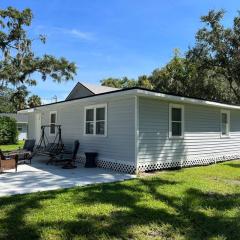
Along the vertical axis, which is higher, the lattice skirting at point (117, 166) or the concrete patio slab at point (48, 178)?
the lattice skirting at point (117, 166)

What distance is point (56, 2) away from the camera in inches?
486

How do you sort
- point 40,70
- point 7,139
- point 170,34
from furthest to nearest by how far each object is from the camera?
point 7,139 → point 40,70 → point 170,34

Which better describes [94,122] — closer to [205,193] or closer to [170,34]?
[205,193]

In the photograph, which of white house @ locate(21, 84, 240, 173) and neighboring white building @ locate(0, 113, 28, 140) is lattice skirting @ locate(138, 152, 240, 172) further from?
neighboring white building @ locate(0, 113, 28, 140)

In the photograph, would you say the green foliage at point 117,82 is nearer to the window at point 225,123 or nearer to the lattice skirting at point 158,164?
the window at point 225,123

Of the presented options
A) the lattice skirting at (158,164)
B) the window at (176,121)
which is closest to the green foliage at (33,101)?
the lattice skirting at (158,164)

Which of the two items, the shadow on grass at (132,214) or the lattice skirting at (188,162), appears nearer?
the shadow on grass at (132,214)

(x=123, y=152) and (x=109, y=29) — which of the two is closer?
(x=123, y=152)

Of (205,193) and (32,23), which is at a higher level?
(32,23)

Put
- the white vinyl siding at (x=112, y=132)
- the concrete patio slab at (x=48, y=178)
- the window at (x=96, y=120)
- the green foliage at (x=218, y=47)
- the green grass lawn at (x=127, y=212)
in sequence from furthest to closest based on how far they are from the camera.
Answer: the green foliage at (x=218, y=47), the window at (x=96, y=120), the white vinyl siding at (x=112, y=132), the concrete patio slab at (x=48, y=178), the green grass lawn at (x=127, y=212)

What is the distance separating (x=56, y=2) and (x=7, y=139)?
780 inches

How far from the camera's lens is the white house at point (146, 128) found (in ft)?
35.6

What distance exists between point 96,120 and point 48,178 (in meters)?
3.70

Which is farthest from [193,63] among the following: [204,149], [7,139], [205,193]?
[7,139]
